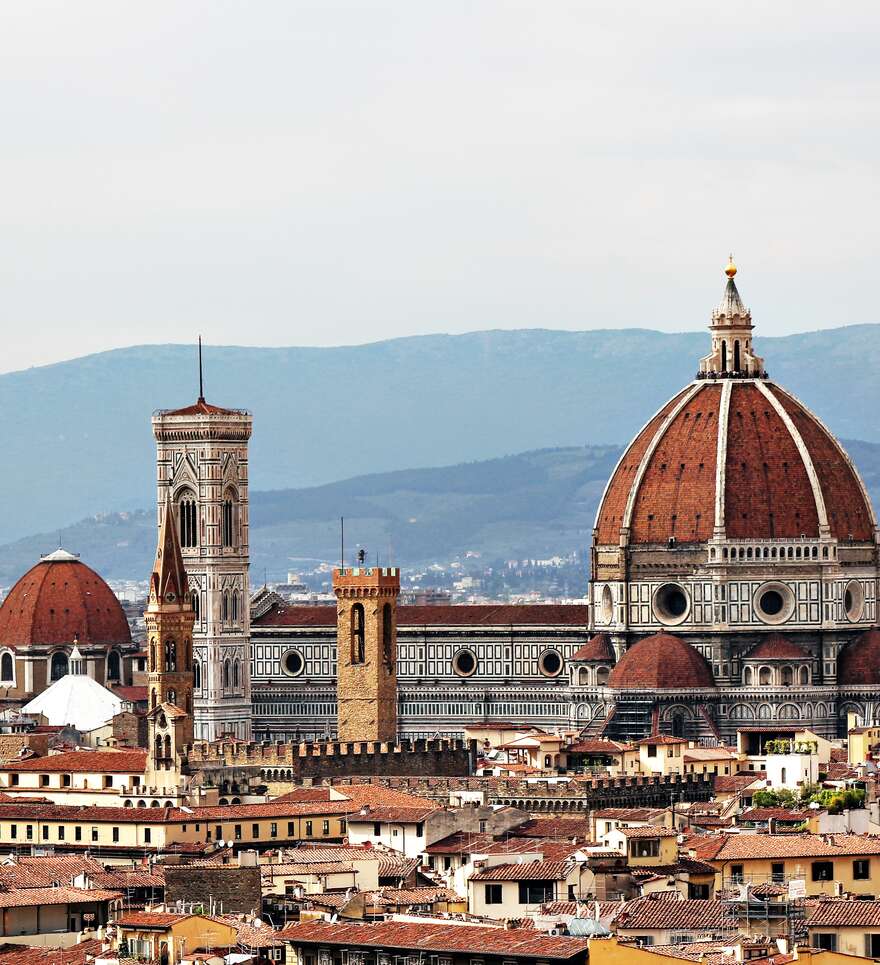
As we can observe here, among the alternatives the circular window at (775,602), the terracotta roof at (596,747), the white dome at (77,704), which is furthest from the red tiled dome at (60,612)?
the terracotta roof at (596,747)

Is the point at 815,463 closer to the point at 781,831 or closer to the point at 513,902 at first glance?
the point at 781,831

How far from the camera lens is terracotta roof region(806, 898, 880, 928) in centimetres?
5922

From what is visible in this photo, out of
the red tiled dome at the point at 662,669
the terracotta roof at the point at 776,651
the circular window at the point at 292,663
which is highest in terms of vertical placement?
the circular window at the point at 292,663

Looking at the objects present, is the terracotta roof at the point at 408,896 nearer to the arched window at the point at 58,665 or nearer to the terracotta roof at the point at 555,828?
the terracotta roof at the point at 555,828

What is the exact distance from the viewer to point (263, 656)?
6225 inches

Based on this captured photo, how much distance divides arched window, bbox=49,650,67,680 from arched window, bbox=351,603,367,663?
2924cm

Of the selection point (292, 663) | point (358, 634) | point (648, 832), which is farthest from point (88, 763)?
point (292, 663)

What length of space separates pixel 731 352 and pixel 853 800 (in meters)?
65.4

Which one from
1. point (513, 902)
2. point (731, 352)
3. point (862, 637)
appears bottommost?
point (513, 902)

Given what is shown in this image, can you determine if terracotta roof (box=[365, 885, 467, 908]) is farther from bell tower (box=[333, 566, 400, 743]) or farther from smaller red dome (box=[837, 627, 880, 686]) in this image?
smaller red dome (box=[837, 627, 880, 686])

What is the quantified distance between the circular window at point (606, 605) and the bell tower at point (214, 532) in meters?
13.1

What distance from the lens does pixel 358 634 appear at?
133 meters

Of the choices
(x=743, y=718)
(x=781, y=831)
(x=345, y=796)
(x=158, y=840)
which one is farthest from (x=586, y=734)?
(x=781, y=831)

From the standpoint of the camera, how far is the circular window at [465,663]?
153875 millimetres
